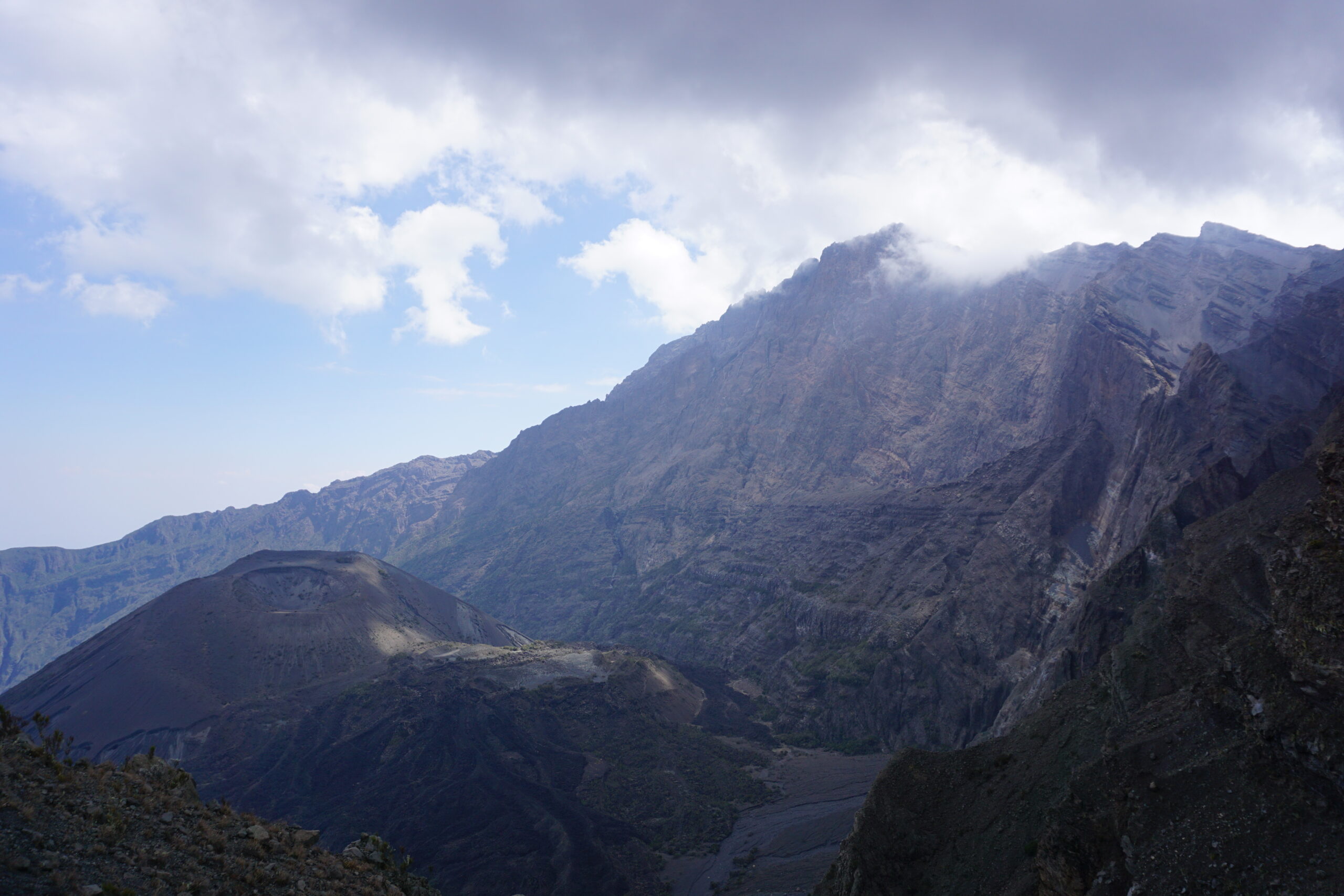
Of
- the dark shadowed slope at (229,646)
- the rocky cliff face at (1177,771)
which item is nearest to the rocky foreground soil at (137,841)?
the rocky cliff face at (1177,771)

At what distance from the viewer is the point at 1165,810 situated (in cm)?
2048

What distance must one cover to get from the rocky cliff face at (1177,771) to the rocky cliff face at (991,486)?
26524 millimetres

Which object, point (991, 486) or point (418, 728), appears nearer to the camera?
point (418, 728)

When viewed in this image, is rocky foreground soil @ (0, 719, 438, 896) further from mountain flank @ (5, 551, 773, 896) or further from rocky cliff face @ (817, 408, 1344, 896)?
mountain flank @ (5, 551, 773, 896)

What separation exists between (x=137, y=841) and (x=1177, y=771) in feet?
96.1

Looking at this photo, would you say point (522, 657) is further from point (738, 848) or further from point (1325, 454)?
point (1325, 454)

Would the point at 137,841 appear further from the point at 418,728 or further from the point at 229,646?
the point at 229,646

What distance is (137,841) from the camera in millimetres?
18109

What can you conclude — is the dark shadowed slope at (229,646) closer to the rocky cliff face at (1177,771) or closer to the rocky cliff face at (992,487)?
the rocky cliff face at (992,487)

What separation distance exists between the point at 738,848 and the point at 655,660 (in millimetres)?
58059

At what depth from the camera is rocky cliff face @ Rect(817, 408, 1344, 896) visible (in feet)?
59.7

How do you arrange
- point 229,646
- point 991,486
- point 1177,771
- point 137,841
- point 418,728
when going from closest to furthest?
point 137,841, point 1177,771, point 418,728, point 229,646, point 991,486

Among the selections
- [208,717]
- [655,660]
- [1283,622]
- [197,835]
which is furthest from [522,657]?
[1283,622]

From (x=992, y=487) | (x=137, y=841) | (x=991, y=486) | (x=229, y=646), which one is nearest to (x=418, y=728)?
(x=229, y=646)
